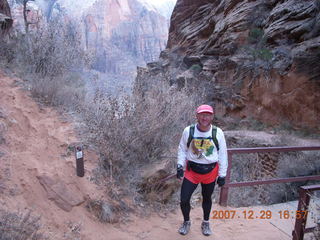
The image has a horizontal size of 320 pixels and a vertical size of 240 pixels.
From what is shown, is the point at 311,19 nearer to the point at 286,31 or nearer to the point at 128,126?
the point at 286,31

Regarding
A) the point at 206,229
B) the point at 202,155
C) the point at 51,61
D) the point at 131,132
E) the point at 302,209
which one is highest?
the point at 51,61

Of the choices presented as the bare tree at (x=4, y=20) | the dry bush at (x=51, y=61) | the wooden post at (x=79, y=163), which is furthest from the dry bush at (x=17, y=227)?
the bare tree at (x=4, y=20)

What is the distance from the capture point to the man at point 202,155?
2.93 meters

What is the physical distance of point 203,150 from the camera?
9.64 feet

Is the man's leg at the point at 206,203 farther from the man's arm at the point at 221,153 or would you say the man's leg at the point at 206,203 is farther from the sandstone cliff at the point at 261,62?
the sandstone cliff at the point at 261,62

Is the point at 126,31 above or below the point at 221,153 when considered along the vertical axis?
above

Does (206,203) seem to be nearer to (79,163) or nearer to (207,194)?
(207,194)

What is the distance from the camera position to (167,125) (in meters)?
4.85

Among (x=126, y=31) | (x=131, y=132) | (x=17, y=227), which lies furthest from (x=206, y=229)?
(x=126, y=31)

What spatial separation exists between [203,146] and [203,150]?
0.05 m

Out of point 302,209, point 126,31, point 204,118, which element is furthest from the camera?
point 126,31

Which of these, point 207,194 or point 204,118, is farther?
point 207,194

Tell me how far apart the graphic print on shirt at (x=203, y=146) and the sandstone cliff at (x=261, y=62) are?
3165mm

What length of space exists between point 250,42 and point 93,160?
13629 millimetres
